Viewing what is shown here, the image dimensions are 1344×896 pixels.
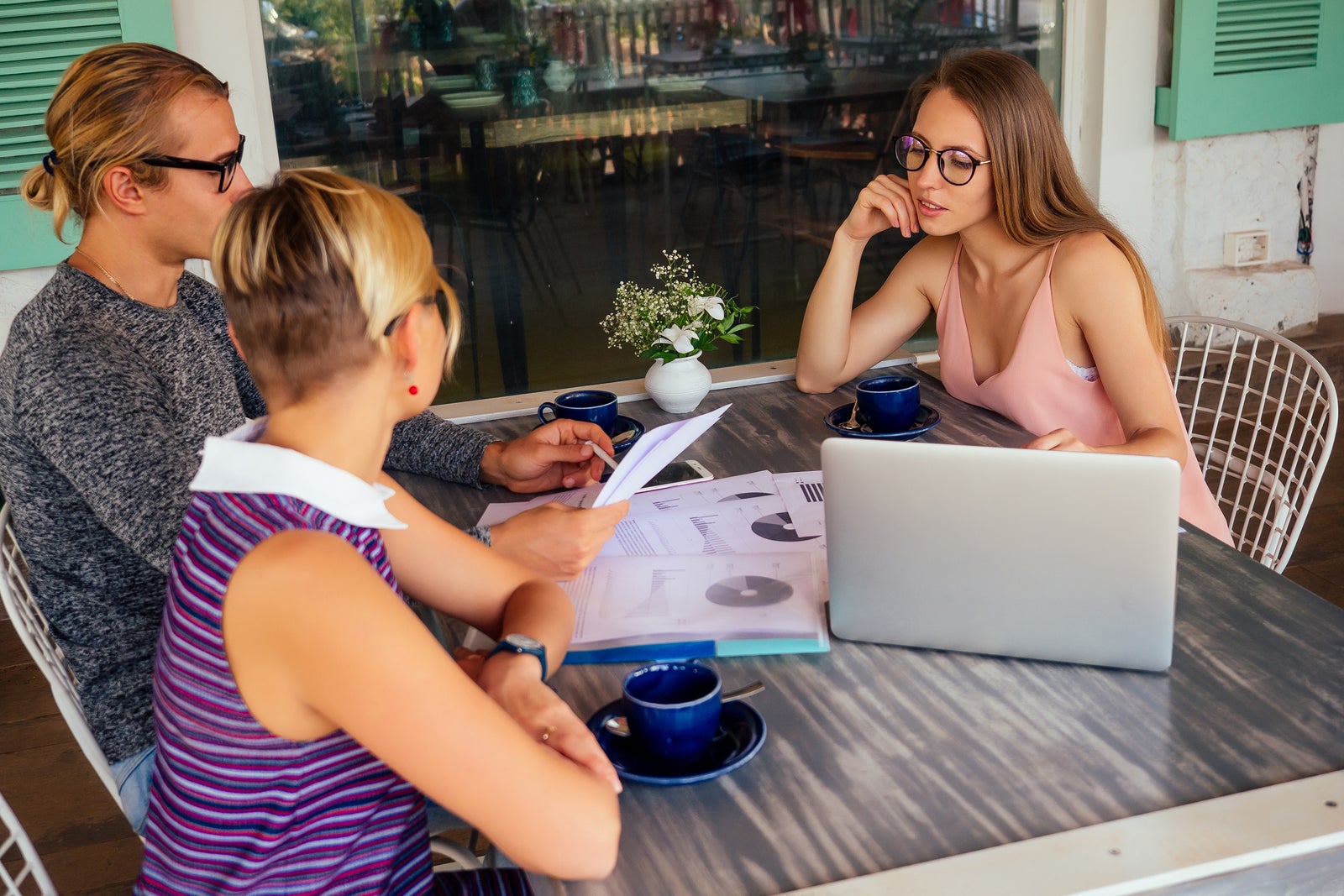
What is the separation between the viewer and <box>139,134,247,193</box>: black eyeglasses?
147 centimetres

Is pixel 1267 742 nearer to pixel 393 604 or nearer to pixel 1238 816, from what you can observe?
pixel 1238 816

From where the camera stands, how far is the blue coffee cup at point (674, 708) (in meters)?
0.99

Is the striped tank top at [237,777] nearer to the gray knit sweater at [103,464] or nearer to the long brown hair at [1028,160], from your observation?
the gray knit sweater at [103,464]

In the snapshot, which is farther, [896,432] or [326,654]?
[896,432]

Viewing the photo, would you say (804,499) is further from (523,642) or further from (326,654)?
(326,654)

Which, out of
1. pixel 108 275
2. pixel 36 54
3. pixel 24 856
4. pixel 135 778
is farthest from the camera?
pixel 36 54

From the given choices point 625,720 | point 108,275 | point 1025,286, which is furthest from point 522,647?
point 1025,286

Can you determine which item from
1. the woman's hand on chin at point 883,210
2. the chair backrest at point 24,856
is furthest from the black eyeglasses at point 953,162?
the chair backrest at point 24,856

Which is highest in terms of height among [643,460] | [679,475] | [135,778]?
[643,460]

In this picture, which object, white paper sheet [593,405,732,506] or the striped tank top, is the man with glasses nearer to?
white paper sheet [593,405,732,506]

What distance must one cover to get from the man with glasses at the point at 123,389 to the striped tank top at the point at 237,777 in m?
0.32

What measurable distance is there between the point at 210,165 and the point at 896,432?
38.0 inches

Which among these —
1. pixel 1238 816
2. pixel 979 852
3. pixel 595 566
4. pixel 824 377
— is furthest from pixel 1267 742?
pixel 824 377

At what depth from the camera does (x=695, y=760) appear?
103 cm
